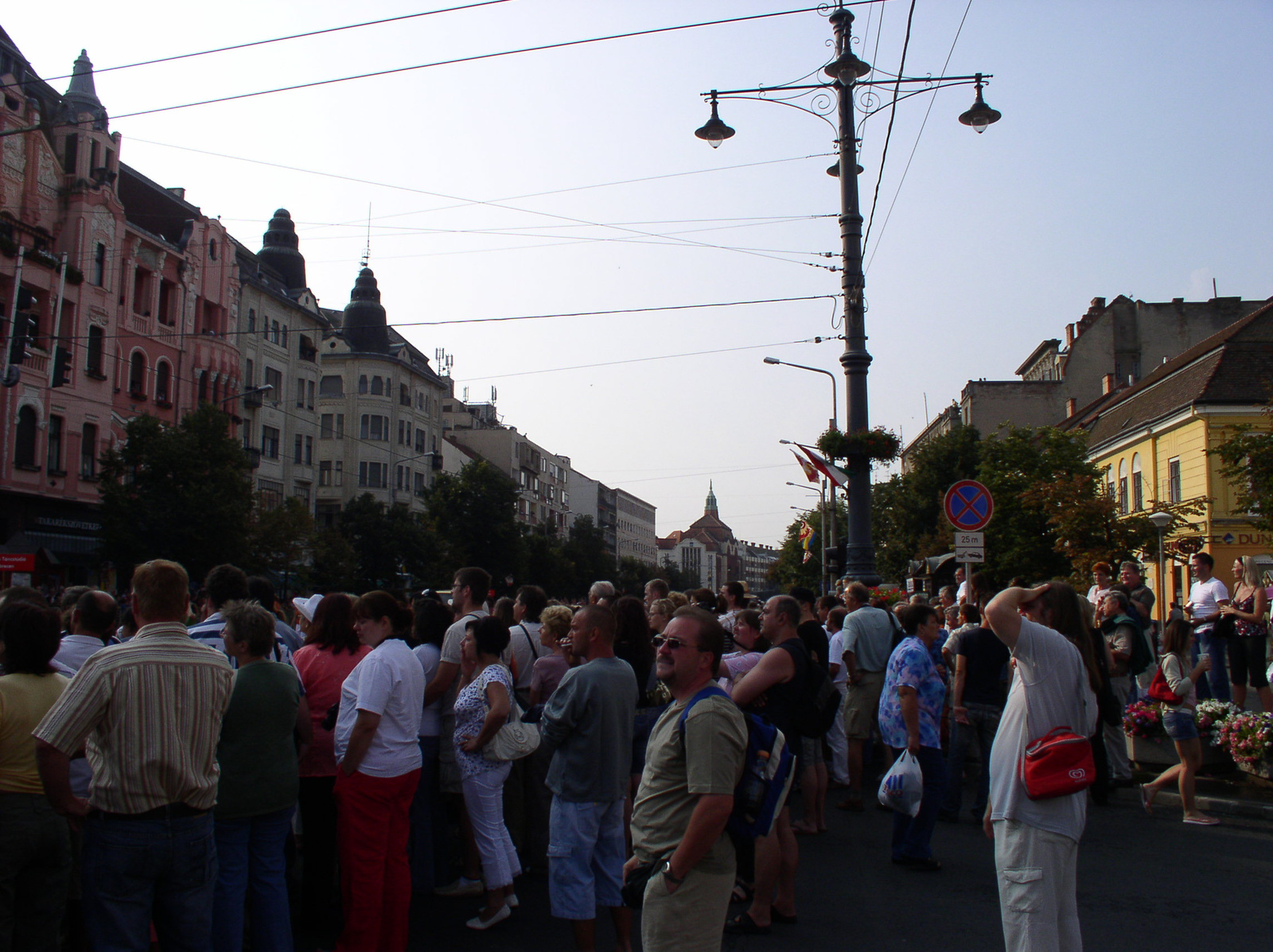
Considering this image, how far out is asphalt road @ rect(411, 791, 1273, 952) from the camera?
5.91 metres

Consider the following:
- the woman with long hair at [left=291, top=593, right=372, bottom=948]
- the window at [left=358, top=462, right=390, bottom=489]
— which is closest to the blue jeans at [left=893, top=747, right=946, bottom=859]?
the woman with long hair at [left=291, top=593, right=372, bottom=948]

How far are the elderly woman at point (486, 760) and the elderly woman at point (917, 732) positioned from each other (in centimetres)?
286

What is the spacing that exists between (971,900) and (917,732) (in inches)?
43.5

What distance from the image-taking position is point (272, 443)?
2068 inches

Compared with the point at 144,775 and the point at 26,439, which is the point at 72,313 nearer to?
the point at 26,439

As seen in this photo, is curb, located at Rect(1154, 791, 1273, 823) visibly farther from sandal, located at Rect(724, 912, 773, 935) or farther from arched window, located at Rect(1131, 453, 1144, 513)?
arched window, located at Rect(1131, 453, 1144, 513)

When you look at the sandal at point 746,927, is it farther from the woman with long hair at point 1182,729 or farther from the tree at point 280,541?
the tree at point 280,541

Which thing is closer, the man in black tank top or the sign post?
the man in black tank top

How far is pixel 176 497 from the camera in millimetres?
32719

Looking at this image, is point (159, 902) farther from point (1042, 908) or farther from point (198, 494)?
point (198, 494)

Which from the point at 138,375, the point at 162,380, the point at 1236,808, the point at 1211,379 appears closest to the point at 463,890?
the point at 1236,808

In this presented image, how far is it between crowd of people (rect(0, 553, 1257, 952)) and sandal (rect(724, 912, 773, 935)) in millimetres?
15

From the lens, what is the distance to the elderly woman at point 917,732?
292 inches

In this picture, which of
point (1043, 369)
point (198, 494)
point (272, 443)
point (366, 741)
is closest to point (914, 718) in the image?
point (366, 741)
